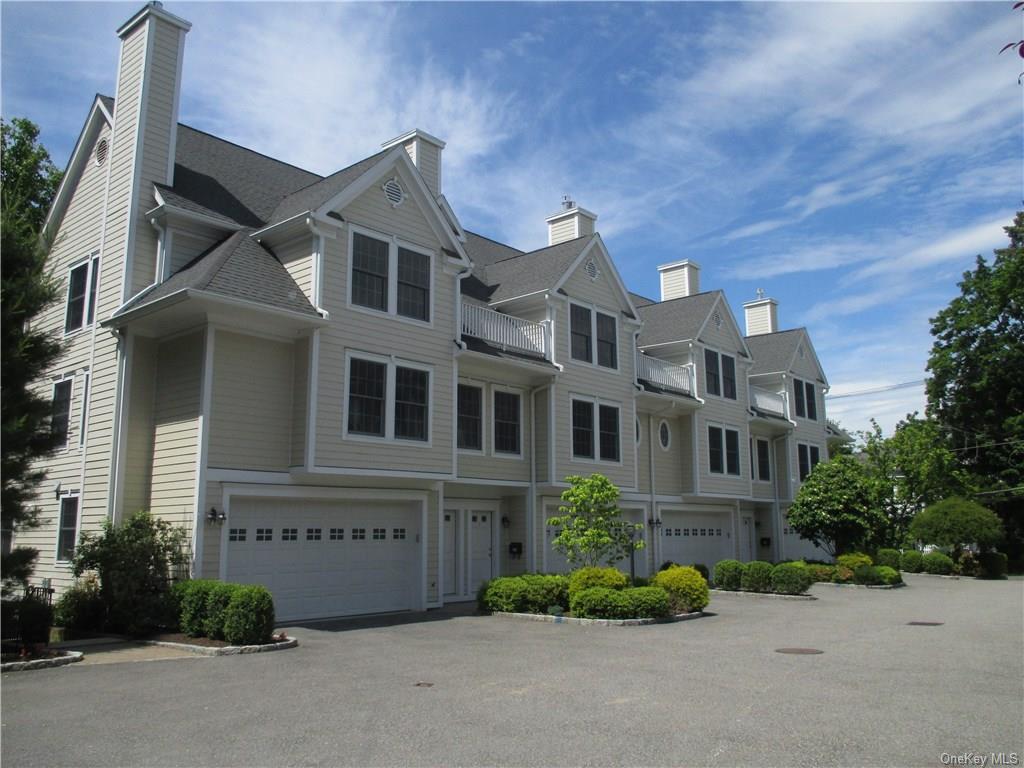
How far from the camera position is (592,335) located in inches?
938

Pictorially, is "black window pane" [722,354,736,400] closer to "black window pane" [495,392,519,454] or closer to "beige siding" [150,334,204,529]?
"black window pane" [495,392,519,454]

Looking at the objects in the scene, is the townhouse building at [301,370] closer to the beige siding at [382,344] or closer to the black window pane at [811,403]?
the beige siding at [382,344]

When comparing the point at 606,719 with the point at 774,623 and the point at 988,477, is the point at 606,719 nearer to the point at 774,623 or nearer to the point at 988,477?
the point at 774,623

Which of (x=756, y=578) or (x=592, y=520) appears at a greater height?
(x=592, y=520)

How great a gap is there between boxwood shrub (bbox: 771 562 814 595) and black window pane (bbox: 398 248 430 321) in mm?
12375

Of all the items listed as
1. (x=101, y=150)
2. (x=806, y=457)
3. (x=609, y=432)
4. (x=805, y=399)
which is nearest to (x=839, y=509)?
(x=806, y=457)

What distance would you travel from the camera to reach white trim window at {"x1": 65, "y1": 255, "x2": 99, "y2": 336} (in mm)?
17438

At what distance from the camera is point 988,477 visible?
4009 cm

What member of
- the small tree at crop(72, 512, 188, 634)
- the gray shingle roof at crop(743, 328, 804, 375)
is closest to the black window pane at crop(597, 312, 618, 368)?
the small tree at crop(72, 512, 188, 634)

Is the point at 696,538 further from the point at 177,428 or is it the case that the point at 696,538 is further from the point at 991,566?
the point at 177,428

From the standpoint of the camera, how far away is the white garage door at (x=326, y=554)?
15.8 meters

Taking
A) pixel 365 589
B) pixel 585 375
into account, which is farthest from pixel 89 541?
pixel 585 375

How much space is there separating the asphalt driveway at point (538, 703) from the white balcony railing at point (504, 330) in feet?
27.1

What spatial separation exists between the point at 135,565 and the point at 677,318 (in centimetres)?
2069
